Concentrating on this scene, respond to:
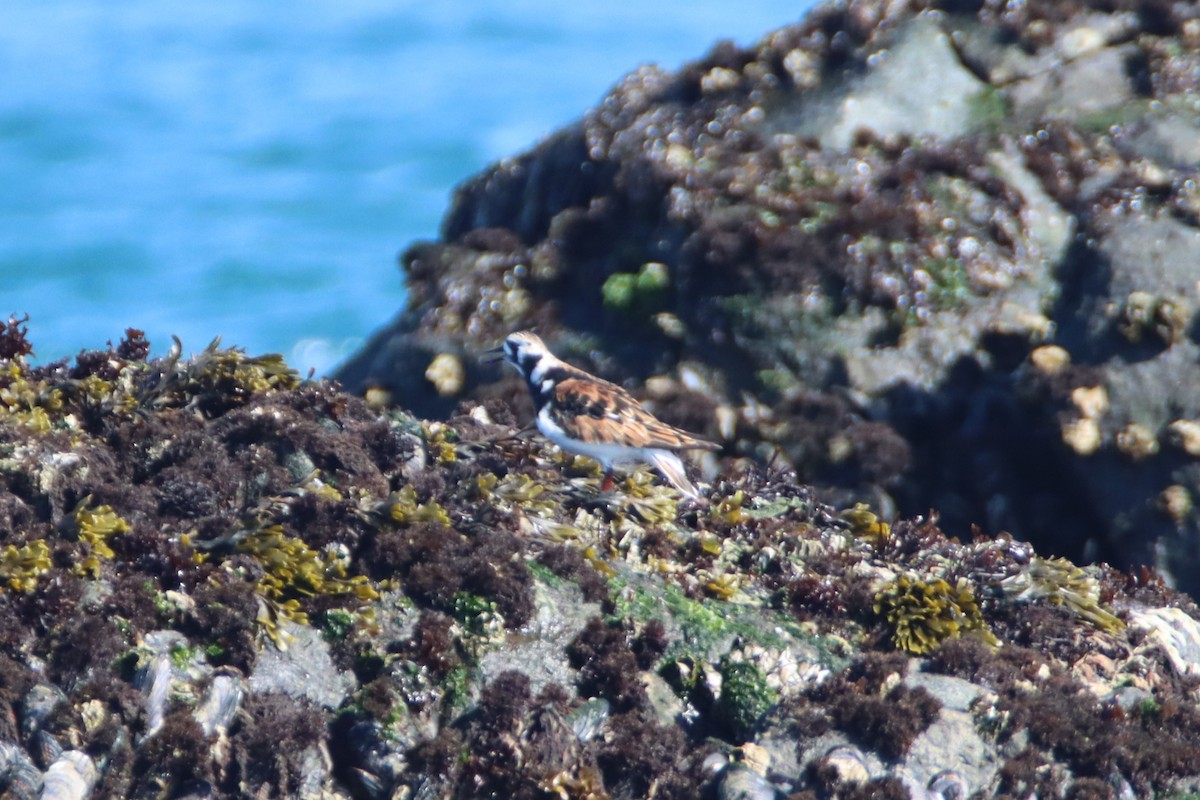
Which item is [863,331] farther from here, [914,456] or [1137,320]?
[1137,320]

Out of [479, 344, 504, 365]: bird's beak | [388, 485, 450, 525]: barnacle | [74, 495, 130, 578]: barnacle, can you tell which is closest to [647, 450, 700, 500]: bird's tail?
[388, 485, 450, 525]: barnacle

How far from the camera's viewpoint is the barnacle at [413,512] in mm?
5812

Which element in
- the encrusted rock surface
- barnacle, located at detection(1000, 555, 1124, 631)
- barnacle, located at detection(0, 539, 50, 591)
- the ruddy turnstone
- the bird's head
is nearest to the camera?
barnacle, located at detection(0, 539, 50, 591)

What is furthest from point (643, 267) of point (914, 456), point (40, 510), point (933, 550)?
point (40, 510)

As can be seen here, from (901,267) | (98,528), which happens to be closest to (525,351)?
(901,267)

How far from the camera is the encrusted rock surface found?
26.3ft

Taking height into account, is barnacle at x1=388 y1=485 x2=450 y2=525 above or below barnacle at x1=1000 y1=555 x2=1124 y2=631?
above

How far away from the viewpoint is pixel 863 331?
855 cm

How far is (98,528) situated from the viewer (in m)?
5.45

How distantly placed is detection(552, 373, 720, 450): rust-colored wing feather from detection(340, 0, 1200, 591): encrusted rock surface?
1.45m

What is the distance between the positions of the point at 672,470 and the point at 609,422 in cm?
42

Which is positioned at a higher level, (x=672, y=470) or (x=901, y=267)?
(x=901, y=267)

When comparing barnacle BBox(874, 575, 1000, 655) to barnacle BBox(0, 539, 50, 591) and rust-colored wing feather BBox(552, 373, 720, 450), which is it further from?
barnacle BBox(0, 539, 50, 591)

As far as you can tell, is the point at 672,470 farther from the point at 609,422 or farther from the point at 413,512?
the point at 413,512
